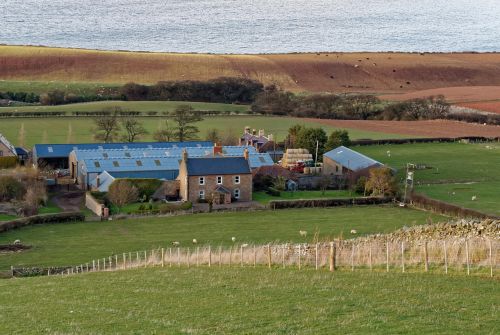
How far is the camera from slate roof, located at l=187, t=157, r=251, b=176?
173 feet

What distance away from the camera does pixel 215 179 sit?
53000 millimetres

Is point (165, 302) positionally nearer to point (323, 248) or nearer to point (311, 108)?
point (323, 248)

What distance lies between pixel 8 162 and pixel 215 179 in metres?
14.4

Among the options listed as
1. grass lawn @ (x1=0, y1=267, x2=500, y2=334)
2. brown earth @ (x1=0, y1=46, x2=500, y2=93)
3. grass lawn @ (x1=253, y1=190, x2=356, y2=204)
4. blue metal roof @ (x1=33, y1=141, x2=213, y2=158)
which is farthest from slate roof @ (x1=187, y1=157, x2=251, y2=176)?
brown earth @ (x1=0, y1=46, x2=500, y2=93)

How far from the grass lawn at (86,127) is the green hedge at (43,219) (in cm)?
2399

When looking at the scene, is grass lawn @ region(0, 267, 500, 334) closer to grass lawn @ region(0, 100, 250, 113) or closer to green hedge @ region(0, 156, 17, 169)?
green hedge @ region(0, 156, 17, 169)

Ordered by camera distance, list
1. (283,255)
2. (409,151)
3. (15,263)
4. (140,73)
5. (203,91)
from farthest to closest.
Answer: (140,73)
(203,91)
(409,151)
(15,263)
(283,255)

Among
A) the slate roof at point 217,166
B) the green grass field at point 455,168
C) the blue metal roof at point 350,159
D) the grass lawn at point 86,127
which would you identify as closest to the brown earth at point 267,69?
the grass lawn at point 86,127

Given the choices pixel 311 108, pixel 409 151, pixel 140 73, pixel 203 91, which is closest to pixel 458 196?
pixel 409 151

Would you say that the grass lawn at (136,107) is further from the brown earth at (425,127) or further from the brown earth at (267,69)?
the brown earth at (267,69)

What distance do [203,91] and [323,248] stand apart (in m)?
79.0

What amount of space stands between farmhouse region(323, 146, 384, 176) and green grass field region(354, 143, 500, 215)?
8.54 ft

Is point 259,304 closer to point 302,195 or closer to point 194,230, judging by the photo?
point 194,230

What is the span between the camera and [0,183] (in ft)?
166
